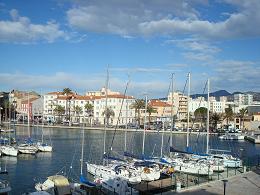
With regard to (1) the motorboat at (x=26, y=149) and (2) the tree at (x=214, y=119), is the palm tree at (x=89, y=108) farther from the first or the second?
(1) the motorboat at (x=26, y=149)

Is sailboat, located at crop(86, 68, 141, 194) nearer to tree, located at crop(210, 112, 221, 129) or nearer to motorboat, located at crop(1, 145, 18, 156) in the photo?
motorboat, located at crop(1, 145, 18, 156)

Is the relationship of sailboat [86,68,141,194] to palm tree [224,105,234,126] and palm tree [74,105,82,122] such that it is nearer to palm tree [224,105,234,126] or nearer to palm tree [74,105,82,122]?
palm tree [224,105,234,126]

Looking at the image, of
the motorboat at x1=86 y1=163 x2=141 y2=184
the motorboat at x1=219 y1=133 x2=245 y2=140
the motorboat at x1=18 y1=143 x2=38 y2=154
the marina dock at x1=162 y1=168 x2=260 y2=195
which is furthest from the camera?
the motorboat at x1=219 y1=133 x2=245 y2=140

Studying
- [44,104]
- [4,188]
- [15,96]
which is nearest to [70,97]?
[44,104]

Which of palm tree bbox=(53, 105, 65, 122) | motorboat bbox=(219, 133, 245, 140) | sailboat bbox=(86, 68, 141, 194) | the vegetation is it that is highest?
palm tree bbox=(53, 105, 65, 122)

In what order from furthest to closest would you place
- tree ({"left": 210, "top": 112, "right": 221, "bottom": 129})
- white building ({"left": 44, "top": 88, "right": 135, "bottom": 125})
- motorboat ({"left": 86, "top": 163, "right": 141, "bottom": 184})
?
white building ({"left": 44, "top": 88, "right": 135, "bottom": 125}) → tree ({"left": 210, "top": 112, "right": 221, "bottom": 129}) → motorboat ({"left": 86, "top": 163, "right": 141, "bottom": 184})

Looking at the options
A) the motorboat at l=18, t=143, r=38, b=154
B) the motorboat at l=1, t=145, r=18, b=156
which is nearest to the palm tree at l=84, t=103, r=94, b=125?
the motorboat at l=18, t=143, r=38, b=154

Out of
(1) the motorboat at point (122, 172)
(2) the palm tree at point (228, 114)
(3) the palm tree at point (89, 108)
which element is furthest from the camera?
(3) the palm tree at point (89, 108)

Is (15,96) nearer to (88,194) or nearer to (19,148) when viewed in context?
(19,148)

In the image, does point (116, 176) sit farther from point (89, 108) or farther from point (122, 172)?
point (89, 108)

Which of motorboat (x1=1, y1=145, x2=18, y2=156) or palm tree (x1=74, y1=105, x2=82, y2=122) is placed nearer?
motorboat (x1=1, y1=145, x2=18, y2=156)

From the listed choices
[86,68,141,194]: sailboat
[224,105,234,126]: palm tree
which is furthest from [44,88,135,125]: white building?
[86,68,141,194]: sailboat

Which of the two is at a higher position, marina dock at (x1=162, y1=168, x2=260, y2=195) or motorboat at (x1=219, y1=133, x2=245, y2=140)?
marina dock at (x1=162, y1=168, x2=260, y2=195)

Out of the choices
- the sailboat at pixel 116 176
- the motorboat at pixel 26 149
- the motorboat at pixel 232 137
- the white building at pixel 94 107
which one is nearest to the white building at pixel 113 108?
the white building at pixel 94 107
